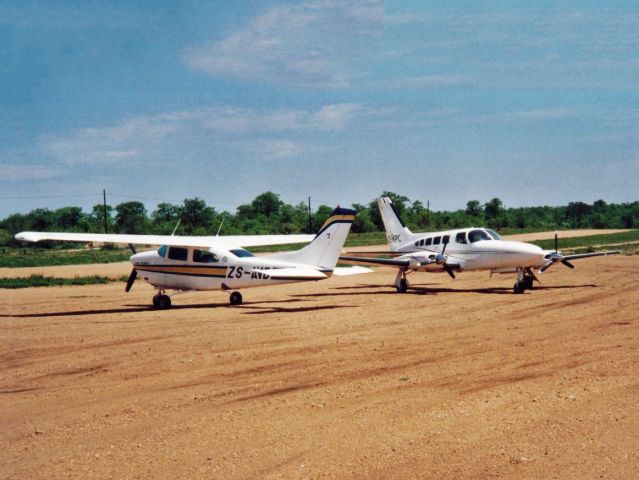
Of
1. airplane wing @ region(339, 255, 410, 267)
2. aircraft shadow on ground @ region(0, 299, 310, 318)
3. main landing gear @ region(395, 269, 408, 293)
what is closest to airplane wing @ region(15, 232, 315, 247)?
aircraft shadow on ground @ region(0, 299, 310, 318)

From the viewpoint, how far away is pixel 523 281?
75.6 ft

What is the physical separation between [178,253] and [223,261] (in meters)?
1.72

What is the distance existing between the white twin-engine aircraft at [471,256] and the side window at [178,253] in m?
6.66

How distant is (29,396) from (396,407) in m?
5.41

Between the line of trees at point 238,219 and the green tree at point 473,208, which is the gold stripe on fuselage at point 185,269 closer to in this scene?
the line of trees at point 238,219

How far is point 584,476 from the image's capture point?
570 cm

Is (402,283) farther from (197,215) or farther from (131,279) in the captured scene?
(197,215)

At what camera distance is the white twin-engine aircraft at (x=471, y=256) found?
76.3ft

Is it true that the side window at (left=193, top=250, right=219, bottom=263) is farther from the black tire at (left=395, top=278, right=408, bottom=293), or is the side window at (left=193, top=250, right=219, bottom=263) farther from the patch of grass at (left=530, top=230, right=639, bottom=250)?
the patch of grass at (left=530, top=230, right=639, bottom=250)

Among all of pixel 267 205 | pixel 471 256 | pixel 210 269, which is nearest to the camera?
pixel 210 269

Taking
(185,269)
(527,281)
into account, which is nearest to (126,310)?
(185,269)

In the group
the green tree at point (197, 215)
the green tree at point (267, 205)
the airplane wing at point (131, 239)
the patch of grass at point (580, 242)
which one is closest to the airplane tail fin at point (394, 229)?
the airplane wing at point (131, 239)

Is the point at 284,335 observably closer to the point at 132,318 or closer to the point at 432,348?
the point at 432,348

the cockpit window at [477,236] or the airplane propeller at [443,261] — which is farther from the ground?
the cockpit window at [477,236]
